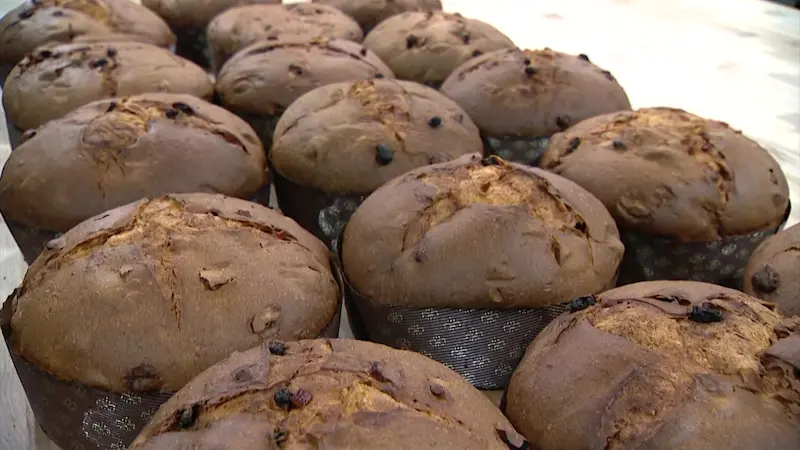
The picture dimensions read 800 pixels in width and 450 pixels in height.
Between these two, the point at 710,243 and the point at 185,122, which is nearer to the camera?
the point at 710,243

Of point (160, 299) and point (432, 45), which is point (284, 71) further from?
point (160, 299)

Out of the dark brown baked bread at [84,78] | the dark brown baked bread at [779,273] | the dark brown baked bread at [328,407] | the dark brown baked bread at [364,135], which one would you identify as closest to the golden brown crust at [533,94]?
the dark brown baked bread at [364,135]

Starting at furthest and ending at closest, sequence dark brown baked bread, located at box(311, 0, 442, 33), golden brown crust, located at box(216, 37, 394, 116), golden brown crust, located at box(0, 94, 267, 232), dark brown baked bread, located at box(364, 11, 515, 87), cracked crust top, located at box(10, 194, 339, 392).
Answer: dark brown baked bread, located at box(311, 0, 442, 33), dark brown baked bread, located at box(364, 11, 515, 87), golden brown crust, located at box(216, 37, 394, 116), golden brown crust, located at box(0, 94, 267, 232), cracked crust top, located at box(10, 194, 339, 392)

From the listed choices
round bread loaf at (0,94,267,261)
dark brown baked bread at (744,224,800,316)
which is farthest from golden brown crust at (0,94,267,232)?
dark brown baked bread at (744,224,800,316)

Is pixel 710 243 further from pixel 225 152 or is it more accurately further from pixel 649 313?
pixel 225 152

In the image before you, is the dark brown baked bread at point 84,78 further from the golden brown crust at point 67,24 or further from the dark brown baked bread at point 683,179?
the dark brown baked bread at point 683,179

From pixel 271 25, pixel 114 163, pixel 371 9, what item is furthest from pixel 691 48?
pixel 114 163

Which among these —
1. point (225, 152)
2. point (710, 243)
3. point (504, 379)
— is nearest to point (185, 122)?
point (225, 152)

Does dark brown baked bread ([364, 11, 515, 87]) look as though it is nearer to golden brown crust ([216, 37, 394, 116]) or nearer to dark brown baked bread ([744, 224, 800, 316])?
golden brown crust ([216, 37, 394, 116])
